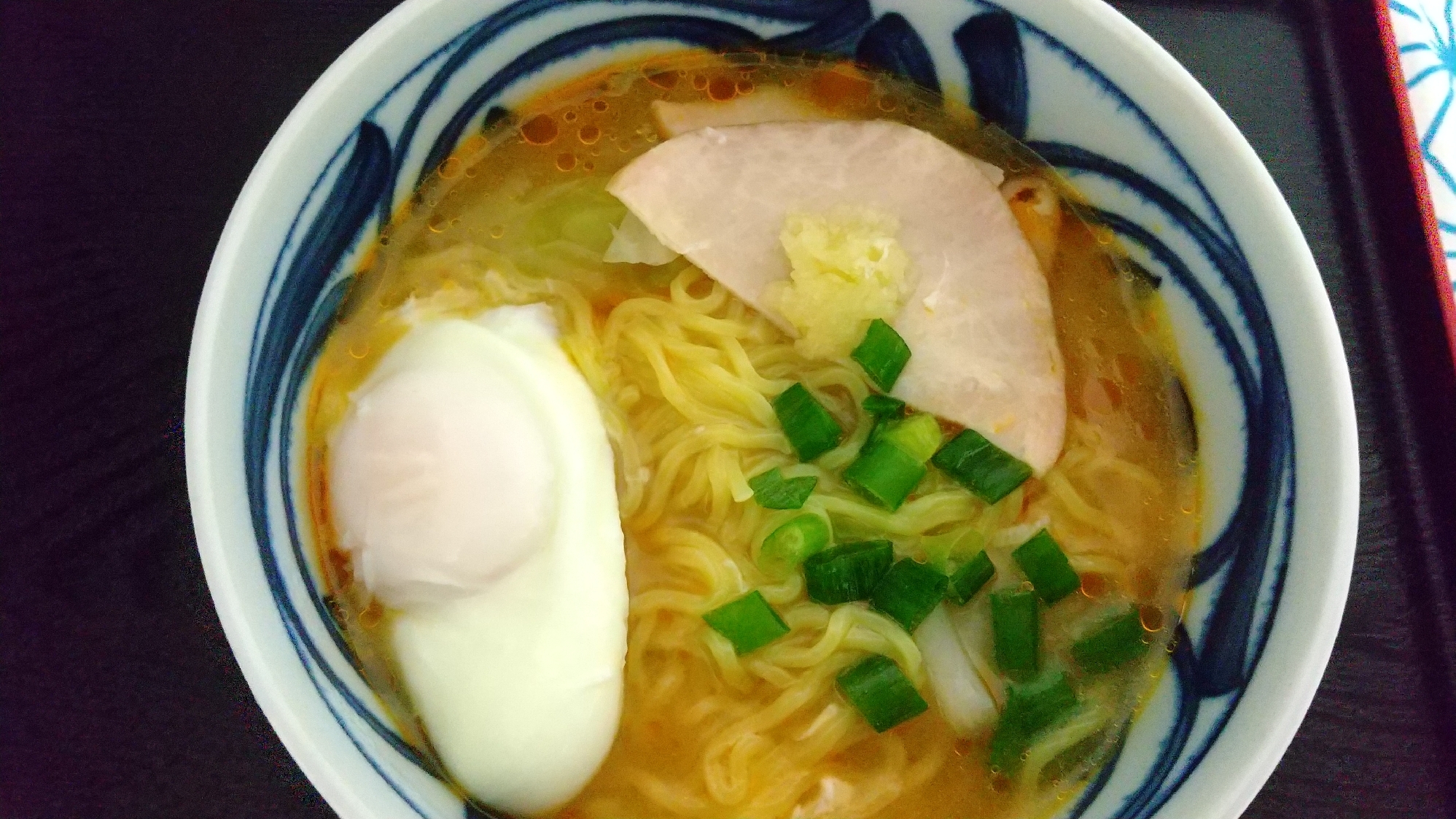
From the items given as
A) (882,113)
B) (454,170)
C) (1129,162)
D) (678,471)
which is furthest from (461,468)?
(1129,162)

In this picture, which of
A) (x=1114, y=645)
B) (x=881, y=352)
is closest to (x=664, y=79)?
(x=881, y=352)

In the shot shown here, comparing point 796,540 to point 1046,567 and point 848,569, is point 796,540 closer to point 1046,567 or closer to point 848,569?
point 848,569

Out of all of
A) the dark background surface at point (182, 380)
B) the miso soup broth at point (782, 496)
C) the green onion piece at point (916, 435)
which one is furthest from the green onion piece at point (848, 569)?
the dark background surface at point (182, 380)

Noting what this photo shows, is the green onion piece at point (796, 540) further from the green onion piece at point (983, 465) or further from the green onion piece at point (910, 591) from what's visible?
the green onion piece at point (983, 465)

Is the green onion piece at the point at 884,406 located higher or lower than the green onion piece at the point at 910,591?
higher

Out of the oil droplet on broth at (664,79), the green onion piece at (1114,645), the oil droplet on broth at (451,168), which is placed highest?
the oil droplet on broth at (664,79)

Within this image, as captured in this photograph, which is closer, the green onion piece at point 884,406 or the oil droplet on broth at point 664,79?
the green onion piece at point 884,406

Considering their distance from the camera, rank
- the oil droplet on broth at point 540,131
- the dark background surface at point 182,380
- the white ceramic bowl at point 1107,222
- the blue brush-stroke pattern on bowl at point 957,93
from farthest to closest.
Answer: the oil droplet on broth at point 540,131
the dark background surface at point 182,380
the blue brush-stroke pattern on bowl at point 957,93
the white ceramic bowl at point 1107,222
